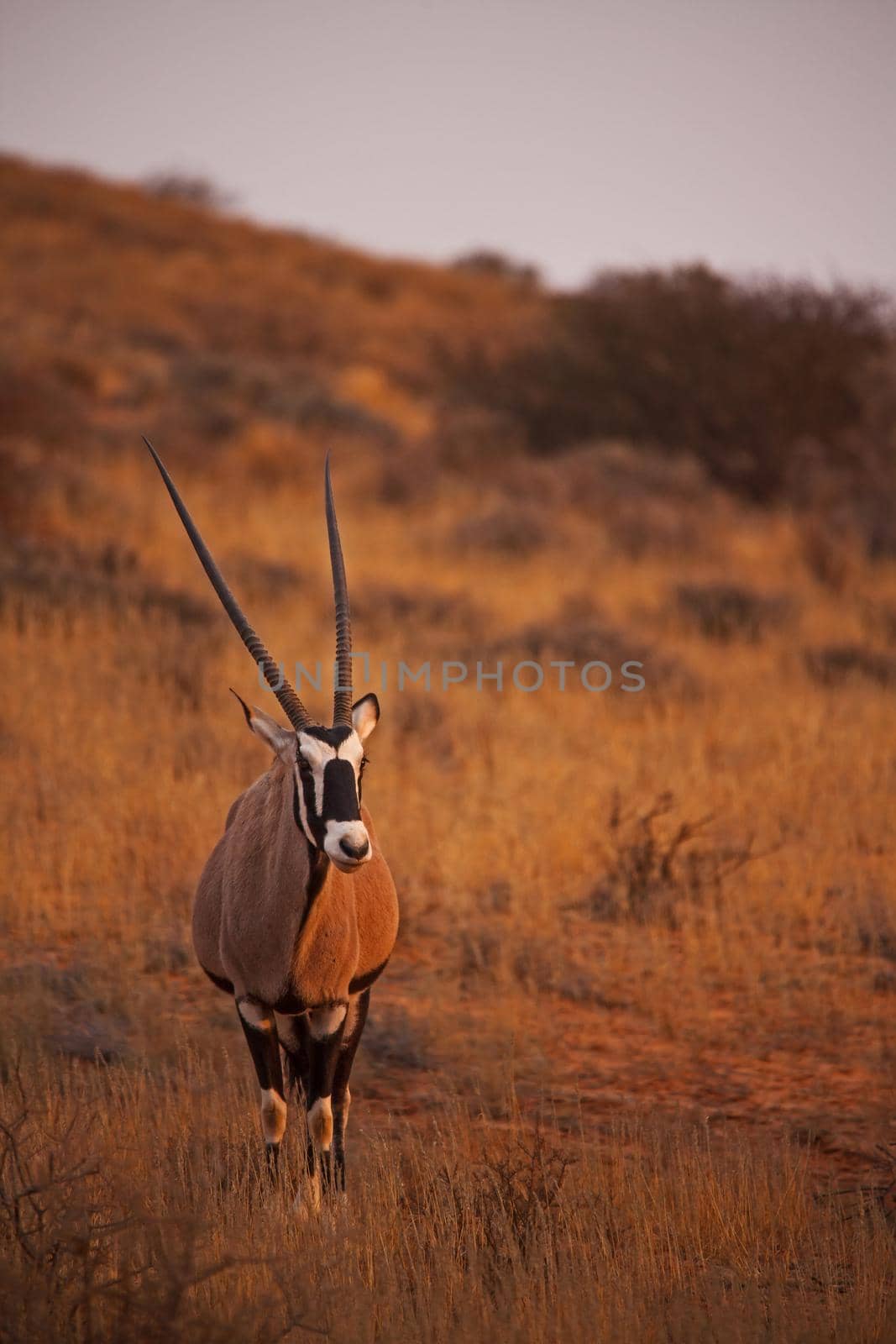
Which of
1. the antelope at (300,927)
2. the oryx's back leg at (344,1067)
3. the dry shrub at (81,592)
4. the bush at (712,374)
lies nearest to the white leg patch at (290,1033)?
the antelope at (300,927)

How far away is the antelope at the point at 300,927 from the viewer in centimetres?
396

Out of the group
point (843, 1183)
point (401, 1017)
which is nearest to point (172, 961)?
point (401, 1017)

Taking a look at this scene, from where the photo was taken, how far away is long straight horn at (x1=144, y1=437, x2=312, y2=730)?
157 inches

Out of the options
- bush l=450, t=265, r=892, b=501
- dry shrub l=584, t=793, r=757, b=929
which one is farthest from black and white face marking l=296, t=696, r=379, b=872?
bush l=450, t=265, r=892, b=501

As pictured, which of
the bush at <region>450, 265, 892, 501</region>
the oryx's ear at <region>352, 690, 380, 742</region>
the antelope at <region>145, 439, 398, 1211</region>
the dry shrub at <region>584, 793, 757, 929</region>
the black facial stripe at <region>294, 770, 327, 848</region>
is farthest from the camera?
the bush at <region>450, 265, 892, 501</region>

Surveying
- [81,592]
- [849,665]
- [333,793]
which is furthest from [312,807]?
[849,665]

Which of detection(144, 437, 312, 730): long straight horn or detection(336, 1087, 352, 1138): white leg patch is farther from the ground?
detection(144, 437, 312, 730): long straight horn

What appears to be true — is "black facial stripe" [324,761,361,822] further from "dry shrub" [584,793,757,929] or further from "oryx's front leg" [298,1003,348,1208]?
"dry shrub" [584,793,757,929]

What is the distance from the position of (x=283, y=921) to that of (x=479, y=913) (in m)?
3.11

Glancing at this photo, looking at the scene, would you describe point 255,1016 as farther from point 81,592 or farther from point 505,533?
point 505,533

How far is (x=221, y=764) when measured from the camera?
838cm

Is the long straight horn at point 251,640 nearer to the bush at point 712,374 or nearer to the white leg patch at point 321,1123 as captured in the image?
the white leg patch at point 321,1123

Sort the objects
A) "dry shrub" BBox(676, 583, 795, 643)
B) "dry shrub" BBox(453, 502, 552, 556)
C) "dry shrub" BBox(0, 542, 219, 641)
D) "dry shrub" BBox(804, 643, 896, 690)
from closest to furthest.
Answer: "dry shrub" BBox(0, 542, 219, 641) → "dry shrub" BBox(804, 643, 896, 690) → "dry shrub" BBox(676, 583, 795, 643) → "dry shrub" BBox(453, 502, 552, 556)

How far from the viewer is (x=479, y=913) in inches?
277
